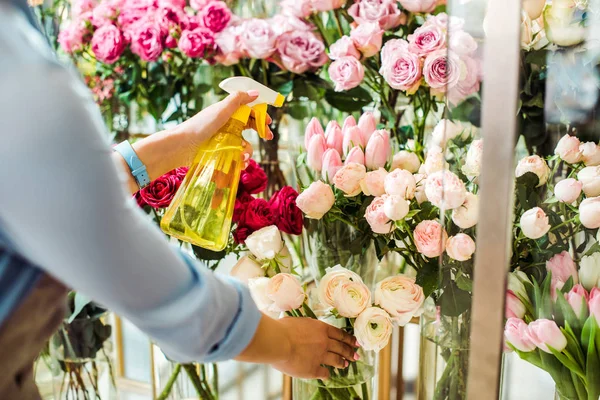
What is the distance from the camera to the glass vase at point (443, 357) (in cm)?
61

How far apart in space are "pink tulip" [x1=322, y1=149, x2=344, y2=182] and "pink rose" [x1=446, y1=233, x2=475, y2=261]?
22 centimetres

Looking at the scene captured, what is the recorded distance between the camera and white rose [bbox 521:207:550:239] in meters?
0.57

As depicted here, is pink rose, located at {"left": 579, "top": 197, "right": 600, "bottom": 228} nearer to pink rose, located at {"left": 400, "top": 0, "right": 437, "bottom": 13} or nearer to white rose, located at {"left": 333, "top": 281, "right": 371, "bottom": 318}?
white rose, located at {"left": 333, "top": 281, "right": 371, "bottom": 318}

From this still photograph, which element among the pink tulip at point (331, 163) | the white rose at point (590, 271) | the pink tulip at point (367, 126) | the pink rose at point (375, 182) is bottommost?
the white rose at point (590, 271)

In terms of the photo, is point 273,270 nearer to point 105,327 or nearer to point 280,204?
point 280,204

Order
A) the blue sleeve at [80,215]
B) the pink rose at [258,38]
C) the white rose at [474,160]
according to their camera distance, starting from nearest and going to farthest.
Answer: the blue sleeve at [80,215] → the white rose at [474,160] → the pink rose at [258,38]

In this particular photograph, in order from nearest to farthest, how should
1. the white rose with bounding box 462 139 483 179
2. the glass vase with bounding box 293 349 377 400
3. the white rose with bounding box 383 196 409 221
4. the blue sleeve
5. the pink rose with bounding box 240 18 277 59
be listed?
the blue sleeve
the white rose with bounding box 462 139 483 179
the white rose with bounding box 383 196 409 221
the glass vase with bounding box 293 349 377 400
the pink rose with bounding box 240 18 277 59

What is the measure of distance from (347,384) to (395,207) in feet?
0.86

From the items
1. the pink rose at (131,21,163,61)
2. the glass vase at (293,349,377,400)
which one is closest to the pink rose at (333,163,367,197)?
the glass vase at (293,349,377,400)

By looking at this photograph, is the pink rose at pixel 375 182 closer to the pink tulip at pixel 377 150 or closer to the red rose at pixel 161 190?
the pink tulip at pixel 377 150

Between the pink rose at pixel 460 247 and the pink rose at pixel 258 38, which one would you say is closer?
the pink rose at pixel 460 247

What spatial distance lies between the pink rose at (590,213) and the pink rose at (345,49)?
17.3 inches

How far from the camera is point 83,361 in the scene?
1122 mm

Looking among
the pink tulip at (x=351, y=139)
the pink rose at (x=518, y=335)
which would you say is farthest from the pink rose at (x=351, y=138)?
the pink rose at (x=518, y=335)
